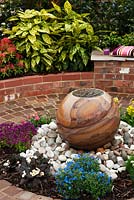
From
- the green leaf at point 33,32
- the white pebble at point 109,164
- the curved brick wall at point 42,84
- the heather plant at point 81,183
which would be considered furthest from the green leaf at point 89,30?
the heather plant at point 81,183

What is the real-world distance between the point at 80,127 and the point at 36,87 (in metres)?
2.52

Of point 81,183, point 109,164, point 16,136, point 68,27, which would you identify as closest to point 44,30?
point 68,27

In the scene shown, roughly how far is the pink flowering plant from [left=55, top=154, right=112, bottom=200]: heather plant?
296cm

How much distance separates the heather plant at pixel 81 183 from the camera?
9.80 feet

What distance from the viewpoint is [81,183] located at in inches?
118

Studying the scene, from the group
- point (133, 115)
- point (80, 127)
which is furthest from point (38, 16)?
point (80, 127)

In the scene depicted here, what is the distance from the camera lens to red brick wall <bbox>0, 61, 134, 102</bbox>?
5.75 m

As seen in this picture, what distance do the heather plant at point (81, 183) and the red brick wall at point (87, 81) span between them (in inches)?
110

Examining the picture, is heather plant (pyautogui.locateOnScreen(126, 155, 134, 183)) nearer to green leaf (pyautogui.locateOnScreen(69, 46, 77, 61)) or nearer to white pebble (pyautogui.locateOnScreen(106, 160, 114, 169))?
white pebble (pyautogui.locateOnScreen(106, 160, 114, 169))

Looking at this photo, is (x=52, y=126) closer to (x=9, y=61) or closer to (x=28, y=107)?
(x=28, y=107)

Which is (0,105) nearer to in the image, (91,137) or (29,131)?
(29,131)

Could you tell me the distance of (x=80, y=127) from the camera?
3391 millimetres

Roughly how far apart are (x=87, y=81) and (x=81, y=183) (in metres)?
A: 3.09

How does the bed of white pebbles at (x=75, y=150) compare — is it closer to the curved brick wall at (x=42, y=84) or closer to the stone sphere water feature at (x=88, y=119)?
the stone sphere water feature at (x=88, y=119)
